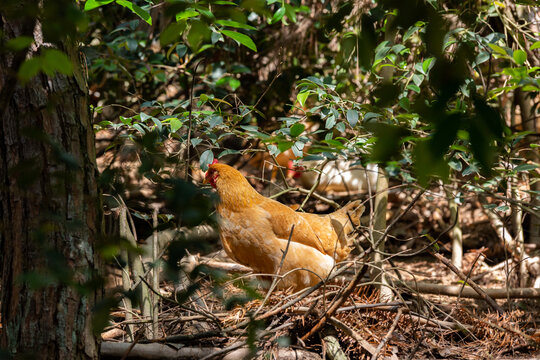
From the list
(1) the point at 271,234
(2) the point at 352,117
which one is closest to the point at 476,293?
(1) the point at 271,234

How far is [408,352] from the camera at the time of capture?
10.1 ft

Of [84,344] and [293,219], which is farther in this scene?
[293,219]

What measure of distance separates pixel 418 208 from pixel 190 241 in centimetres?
536

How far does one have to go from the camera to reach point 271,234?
3625 millimetres

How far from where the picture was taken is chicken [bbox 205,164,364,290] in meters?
3.59

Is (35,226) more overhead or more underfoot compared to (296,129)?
more underfoot

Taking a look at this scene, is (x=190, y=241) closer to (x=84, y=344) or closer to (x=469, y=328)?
(x=84, y=344)

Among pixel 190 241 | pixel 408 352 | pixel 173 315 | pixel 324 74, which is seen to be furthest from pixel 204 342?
pixel 324 74

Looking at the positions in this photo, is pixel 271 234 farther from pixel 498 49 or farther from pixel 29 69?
pixel 29 69

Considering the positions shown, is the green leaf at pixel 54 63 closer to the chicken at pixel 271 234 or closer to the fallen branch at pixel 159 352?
the fallen branch at pixel 159 352

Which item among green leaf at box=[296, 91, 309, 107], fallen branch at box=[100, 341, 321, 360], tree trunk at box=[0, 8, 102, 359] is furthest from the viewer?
green leaf at box=[296, 91, 309, 107]

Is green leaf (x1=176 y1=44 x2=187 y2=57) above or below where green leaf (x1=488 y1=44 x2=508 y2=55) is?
above

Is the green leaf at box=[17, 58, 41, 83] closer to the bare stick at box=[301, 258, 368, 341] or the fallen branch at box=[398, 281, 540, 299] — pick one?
the bare stick at box=[301, 258, 368, 341]

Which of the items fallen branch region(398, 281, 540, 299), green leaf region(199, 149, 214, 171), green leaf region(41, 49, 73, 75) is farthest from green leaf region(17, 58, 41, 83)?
fallen branch region(398, 281, 540, 299)
